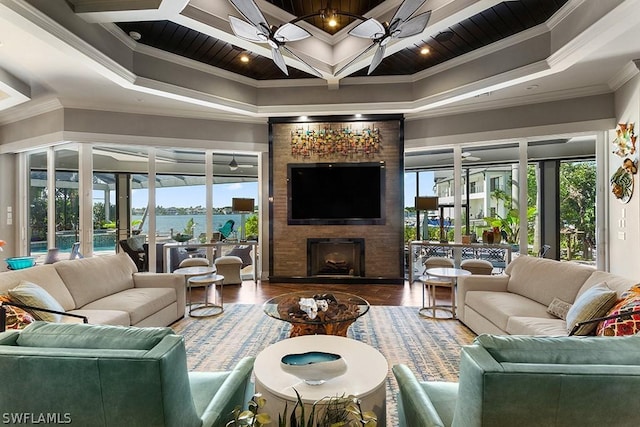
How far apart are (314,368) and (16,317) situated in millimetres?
2165

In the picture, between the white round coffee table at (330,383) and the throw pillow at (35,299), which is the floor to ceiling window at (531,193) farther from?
the throw pillow at (35,299)

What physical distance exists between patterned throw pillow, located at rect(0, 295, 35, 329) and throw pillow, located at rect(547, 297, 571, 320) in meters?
4.22

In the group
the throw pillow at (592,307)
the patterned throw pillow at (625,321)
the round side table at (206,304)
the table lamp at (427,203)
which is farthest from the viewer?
the table lamp at (427,203)

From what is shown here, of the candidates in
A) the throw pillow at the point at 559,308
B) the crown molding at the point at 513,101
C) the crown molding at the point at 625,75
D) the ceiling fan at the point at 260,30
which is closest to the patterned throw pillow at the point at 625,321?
the throw pillow at the point at 559,308

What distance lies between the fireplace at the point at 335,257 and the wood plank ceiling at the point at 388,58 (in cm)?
306

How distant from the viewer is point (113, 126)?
575 cm

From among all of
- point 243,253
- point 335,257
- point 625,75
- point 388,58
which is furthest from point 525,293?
point 243,253

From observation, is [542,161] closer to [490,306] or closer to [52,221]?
[490,306]

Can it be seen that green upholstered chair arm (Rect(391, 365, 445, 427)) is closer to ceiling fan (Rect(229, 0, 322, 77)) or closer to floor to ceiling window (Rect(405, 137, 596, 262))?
ceiling fan (Rect(229, 0, 322, 77))

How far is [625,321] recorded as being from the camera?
213 cm

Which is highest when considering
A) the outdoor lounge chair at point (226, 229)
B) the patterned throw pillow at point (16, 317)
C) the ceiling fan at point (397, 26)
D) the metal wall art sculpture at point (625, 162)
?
the ceiling fan at point (397, 26)

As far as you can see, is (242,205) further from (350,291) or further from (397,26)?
(397,26)

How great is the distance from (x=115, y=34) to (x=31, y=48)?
88 centimetres

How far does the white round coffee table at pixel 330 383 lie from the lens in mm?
1655
